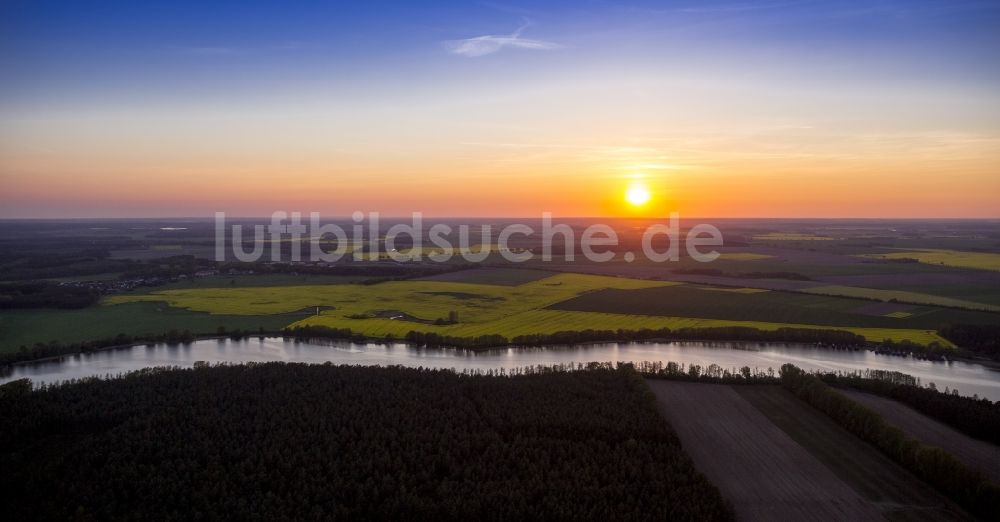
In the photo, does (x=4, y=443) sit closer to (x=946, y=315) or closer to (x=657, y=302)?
(x=657, y=302)

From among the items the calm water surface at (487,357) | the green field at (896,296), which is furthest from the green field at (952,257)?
the calm water surface at (487,357)

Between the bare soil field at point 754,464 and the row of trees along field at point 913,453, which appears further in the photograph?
the bare soil field at point 754,464

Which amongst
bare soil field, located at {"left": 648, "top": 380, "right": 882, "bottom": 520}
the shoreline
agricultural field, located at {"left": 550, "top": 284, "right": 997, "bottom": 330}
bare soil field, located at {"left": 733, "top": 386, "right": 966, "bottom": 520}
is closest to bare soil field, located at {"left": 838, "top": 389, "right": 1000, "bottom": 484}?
bare soil field, located at {"left": 733, "top": 386, "right": 966, "bottom": 520}

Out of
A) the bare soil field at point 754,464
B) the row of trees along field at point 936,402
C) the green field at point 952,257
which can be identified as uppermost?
the green field at point 952,257

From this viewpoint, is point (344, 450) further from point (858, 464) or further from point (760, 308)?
Result: point (760, 308)

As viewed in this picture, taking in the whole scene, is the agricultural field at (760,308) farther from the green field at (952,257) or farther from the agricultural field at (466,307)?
the green field at (952,257)

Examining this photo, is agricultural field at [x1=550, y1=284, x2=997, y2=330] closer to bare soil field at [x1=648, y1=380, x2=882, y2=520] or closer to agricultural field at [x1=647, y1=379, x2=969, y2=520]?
agricultural field at [x1=647, y1=379, x2=969, y2=520]

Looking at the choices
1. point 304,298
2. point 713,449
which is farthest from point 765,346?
point 304,298
